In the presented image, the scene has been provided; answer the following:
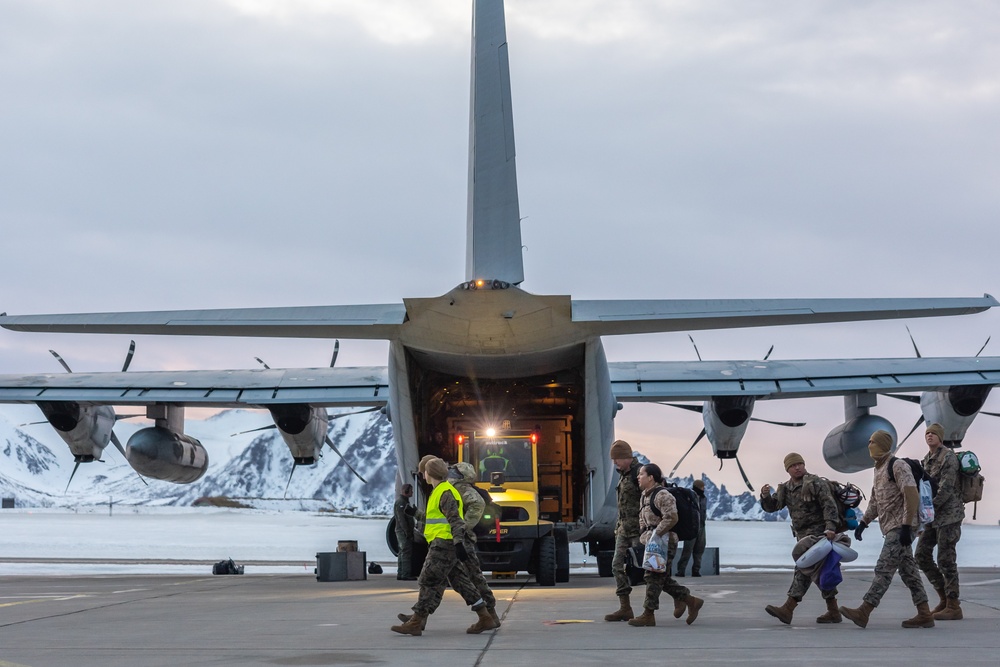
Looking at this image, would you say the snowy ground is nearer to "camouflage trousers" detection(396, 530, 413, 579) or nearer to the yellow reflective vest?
"camouflage trousers" detection(396, 530, 413, 579)

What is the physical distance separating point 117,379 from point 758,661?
16.8m

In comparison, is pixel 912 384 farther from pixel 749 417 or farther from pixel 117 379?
pixel 117 379

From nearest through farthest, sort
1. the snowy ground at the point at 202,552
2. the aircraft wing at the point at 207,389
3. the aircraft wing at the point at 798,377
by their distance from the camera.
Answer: the aircraft wing at the point at 798,377 → the aircraft wing at the point at 207,389 → the snowy ground at the point at 202,552

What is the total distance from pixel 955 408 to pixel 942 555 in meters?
11.6

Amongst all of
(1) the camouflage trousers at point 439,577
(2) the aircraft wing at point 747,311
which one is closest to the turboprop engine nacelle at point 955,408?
(2) the aircraft wing at point 747,311

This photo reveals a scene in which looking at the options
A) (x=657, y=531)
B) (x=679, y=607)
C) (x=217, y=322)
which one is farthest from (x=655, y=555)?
(x=217, y=322)

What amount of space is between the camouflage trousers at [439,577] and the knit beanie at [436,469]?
527mm

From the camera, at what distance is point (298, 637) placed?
923cm

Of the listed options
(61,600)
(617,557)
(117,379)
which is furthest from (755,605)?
(117,379)

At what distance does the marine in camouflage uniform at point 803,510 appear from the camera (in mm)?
9977

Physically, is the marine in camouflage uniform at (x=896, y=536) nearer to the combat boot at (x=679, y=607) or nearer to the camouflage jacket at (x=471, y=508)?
the combat boot at (x=679, y=607)

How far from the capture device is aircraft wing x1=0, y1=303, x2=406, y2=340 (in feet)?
44.6

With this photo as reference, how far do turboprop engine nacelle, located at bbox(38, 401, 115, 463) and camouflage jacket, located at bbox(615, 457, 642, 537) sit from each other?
46.4ft

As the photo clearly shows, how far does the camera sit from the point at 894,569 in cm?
965
